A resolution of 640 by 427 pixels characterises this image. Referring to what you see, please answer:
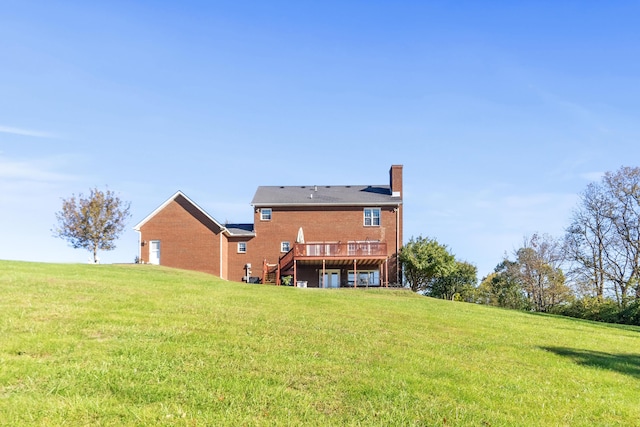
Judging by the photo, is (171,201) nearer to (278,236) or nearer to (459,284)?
(278,236)

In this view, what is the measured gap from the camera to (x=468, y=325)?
1558 cm

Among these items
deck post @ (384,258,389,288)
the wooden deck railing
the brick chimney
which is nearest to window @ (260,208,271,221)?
the wooden deck railing

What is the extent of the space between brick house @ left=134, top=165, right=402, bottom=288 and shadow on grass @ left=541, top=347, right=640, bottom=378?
24478 millimetres

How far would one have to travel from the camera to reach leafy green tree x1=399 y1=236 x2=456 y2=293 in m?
37.1

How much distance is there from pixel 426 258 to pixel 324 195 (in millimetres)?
9341

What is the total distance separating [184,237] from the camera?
38219 millimetres

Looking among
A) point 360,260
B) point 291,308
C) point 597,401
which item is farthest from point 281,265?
point 597,401

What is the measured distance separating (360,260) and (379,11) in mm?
21676

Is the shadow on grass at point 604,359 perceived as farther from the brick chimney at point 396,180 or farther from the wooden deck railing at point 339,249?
the brick chimney at point 396,180

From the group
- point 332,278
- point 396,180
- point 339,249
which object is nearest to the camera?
point 339,249

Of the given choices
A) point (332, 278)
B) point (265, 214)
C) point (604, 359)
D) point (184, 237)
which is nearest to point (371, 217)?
point (332, 278)

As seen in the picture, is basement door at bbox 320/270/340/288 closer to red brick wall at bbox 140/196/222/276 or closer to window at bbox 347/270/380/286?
window at bbox 347/270/380/286

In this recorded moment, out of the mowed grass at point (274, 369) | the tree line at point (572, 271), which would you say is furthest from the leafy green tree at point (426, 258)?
the mowed grass at point (274, 369)

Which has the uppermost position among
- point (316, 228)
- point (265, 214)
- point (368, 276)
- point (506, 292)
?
point (265, 214)
